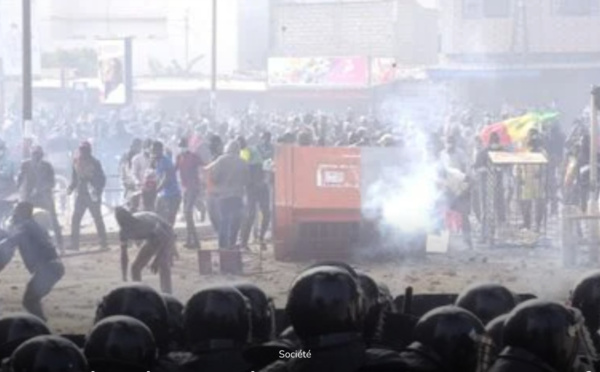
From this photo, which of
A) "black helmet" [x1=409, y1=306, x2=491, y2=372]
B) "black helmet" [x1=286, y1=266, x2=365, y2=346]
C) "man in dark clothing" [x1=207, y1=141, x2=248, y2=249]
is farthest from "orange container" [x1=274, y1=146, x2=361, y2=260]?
"black helmet" [x1=286, y1=266, x2=365, y2=346]

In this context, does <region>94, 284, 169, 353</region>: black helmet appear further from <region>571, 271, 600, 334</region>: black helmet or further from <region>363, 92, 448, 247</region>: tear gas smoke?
<region>363, 92, 448, 247</region>: tear gas smoke

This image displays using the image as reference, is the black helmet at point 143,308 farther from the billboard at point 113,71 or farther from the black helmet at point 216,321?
the billboard at point 113,71

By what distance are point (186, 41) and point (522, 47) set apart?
67.0ft

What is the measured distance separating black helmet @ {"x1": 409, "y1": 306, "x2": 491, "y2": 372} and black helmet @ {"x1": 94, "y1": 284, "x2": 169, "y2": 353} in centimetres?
121

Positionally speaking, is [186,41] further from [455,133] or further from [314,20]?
[455,133]

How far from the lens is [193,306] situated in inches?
229

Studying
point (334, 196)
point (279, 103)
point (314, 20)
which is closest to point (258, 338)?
point (334, 196)

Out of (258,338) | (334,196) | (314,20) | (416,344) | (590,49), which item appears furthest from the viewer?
(314,20)

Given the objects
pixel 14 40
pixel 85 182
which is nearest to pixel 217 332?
pixel 85 182

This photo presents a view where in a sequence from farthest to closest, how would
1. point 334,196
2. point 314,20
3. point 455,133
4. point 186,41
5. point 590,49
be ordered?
point 186,41
point 314,20
point 590,49
point 455,133
point 334,196

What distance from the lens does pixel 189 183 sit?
18.2 m

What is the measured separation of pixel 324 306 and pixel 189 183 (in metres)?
13.1

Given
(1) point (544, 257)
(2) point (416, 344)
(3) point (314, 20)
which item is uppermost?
(3) point (314, 20)

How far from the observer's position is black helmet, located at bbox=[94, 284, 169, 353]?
20.4 feet
